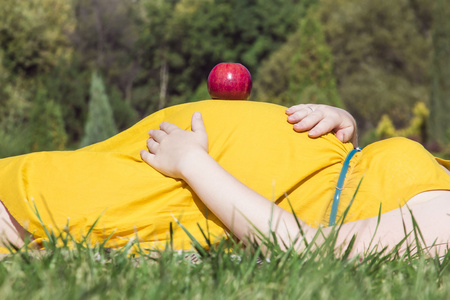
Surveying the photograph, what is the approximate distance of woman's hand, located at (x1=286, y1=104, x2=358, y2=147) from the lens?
206cm

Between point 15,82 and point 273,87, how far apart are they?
38.5 feet

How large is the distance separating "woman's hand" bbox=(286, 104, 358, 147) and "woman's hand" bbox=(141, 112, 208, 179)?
37cm

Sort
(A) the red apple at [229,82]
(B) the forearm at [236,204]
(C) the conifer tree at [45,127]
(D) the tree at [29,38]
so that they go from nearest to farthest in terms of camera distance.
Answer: (B) the forearm at [236,204] < (A) the red apple at [229,82] < (C) the conifer tree at [45,127] < (D) the tree at [29,38]

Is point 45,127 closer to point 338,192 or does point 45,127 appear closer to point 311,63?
point 311,63

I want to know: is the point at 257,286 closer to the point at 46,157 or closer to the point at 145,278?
the point at 145,278

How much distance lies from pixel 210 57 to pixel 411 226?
29583mm

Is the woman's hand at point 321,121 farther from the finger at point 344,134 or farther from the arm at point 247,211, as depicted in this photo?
the arm at point 247,211

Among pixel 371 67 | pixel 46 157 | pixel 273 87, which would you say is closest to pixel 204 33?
pixel 273 87

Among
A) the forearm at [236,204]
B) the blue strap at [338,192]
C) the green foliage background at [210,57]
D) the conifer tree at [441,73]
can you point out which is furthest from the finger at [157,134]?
the conifer tree at [441,73]

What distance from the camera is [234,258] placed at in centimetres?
161

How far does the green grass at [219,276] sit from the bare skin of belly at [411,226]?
11 cm

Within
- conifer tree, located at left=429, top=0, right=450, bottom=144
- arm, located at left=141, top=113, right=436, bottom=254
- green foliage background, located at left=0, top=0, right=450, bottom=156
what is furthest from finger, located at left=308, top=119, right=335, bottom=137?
conifer tree, located at left=429, top=0, right=450, bottom=144

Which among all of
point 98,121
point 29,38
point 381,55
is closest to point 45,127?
point 98,121

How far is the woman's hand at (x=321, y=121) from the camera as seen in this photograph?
2.06 m
